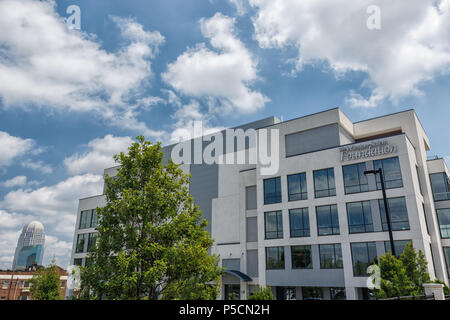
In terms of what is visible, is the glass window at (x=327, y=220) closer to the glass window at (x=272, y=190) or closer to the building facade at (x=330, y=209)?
the building facade at (x=330, y=209)

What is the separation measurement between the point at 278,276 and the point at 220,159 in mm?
17387

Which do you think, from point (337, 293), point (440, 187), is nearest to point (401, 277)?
point (337, 293)

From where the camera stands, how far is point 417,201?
28266mm

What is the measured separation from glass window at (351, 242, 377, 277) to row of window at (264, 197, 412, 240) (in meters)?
1.34

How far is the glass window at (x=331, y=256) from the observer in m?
30.1

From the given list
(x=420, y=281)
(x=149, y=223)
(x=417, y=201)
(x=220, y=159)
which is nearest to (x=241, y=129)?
(x=220, y=159)

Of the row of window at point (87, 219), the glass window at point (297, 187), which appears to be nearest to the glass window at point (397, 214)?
the glass window at point (297, 187)

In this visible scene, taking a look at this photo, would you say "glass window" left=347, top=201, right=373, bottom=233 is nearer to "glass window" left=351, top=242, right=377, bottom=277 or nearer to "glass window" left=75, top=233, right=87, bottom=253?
"glass window" left=351, top=242, right=377, bottom=277

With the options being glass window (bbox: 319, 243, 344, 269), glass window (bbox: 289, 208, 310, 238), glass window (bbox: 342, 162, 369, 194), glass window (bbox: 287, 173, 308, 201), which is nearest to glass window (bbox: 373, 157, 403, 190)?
glass window (bbox: 342, 162, 369, 194)

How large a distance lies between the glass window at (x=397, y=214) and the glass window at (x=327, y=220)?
4.10 m

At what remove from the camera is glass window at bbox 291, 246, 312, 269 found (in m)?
31.6

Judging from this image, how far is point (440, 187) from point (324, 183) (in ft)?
37.7

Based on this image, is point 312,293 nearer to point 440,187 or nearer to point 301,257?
point 301,257
